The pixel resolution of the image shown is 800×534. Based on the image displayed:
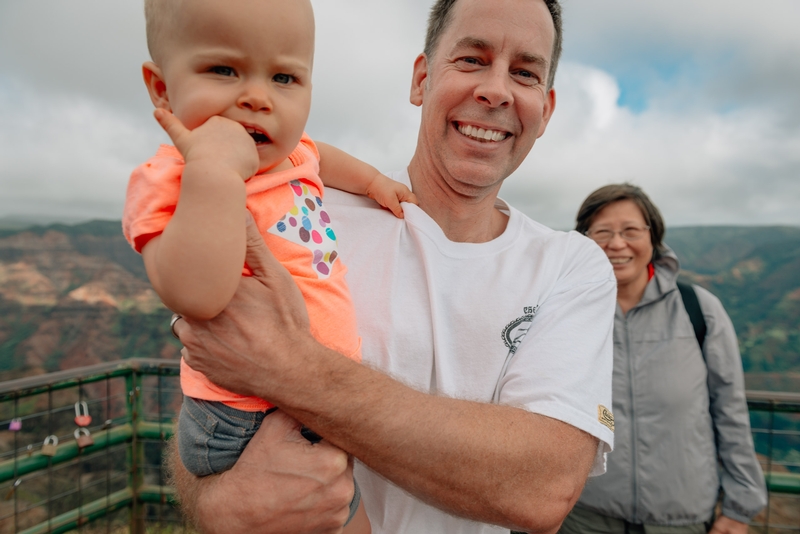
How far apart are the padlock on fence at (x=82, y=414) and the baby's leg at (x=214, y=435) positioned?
274cm

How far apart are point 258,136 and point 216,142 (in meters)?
0.15

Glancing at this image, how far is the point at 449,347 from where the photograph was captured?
154cm

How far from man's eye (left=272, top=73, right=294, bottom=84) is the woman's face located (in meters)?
2.61

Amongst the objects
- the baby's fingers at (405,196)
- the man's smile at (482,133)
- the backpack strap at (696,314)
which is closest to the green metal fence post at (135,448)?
the baby's fingers at (405,196)

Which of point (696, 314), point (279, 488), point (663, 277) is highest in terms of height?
point (663, 277)

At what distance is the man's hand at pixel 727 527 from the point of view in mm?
2701

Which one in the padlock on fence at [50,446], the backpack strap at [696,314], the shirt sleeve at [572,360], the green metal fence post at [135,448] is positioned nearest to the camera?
the shirt sleeve at [572,360]

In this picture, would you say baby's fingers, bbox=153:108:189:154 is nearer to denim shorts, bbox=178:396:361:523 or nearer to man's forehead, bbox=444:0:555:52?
denim shorts, bbox=178:396:361:523

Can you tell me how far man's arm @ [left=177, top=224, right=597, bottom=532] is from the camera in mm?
1129

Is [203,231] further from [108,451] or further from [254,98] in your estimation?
[108,451]

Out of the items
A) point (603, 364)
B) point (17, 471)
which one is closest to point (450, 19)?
point (603, 364)

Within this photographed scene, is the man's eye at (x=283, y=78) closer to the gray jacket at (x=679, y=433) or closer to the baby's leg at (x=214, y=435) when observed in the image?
the baby's leg at (x=214, y=435)

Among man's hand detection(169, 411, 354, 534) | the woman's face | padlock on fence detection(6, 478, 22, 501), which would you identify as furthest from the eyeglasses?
padlock on fence detection(6, 478, 22, 501)

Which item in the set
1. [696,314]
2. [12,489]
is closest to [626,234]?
[696,314]
